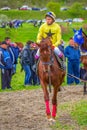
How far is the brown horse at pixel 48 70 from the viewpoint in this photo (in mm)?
12195

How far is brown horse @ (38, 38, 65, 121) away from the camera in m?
12.2

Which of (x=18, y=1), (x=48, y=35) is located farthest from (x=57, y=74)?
(x=18, y=1)

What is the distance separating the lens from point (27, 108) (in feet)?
47.7

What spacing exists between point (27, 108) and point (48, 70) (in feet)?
8.21

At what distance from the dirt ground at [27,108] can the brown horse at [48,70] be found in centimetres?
50

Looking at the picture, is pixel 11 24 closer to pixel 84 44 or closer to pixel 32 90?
pixel 32 90

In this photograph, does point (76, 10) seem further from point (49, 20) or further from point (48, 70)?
point (48, 70)

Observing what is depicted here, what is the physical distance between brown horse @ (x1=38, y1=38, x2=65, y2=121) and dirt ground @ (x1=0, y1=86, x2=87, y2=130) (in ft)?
1.65

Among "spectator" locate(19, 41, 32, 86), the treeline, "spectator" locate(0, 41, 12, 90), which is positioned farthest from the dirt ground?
the treeline

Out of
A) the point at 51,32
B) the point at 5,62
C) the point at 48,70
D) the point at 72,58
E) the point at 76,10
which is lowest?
the point at 76,10

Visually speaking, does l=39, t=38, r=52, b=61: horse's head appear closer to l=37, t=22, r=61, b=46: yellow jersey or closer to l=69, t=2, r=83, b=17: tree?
l=37, t=22, r=61, b=46: yellow jersey

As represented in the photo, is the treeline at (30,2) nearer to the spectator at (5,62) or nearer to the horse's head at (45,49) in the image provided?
the spectator at (5,62)

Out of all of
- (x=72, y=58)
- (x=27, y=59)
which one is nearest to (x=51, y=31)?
(x=27, y=59)

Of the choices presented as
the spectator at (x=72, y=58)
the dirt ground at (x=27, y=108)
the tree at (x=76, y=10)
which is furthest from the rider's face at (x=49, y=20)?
the tree at (x=76, y=10)
